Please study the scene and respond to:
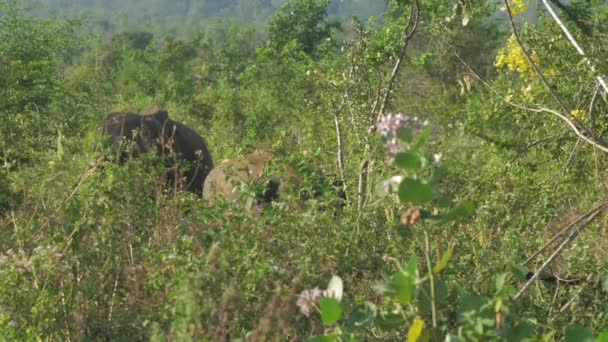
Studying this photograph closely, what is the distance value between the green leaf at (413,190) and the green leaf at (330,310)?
0.33 metres

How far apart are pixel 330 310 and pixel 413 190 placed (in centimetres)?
39

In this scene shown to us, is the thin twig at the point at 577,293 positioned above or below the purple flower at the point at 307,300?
below

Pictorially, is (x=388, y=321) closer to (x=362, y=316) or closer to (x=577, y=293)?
(x=362, y=316)

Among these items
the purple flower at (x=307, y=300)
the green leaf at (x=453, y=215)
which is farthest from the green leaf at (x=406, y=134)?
the purple flower at (x=307, y=300)

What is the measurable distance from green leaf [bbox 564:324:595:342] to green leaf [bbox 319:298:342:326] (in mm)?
715

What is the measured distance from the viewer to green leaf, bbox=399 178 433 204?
2297mm

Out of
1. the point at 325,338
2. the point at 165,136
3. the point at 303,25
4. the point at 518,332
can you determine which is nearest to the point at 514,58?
the point at 165,136

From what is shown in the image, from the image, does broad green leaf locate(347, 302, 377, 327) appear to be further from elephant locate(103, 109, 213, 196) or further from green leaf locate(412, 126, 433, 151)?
elephant locate(103, 109, 213, 196)

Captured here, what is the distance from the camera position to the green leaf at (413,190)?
2297 mm

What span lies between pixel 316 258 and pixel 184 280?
78 centimetres

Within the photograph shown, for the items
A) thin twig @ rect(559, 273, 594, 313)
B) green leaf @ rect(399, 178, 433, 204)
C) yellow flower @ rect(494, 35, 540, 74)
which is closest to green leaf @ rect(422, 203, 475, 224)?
green leaf @ rect(399, 178, 433, 204)

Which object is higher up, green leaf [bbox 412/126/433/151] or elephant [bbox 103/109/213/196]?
green leaf [bbox 412/126/433/151]

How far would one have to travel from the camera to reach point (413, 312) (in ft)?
8.50

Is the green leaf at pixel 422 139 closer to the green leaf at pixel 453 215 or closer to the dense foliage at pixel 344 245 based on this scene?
the dense foliage at pixel 344 245
